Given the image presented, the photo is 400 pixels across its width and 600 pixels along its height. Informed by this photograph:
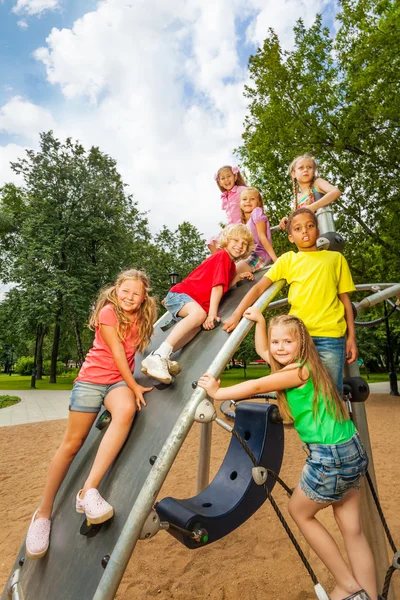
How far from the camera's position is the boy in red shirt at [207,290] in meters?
2.77

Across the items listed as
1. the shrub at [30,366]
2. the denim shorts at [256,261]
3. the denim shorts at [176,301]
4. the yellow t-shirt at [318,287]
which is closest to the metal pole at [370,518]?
the yellow t-shirt at [318,287]

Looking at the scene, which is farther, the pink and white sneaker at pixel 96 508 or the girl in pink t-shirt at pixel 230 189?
the girl in pink t-shirt at pixel 230 189

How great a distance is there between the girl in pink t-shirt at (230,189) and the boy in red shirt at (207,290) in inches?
45.2

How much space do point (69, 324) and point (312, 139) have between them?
16.7 meters

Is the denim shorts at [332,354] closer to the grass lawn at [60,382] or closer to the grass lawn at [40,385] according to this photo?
the grass lawn at [60,382]

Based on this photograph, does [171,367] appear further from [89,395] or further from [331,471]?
[331,471]

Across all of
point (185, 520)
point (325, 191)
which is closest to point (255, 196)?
point (325, 191)

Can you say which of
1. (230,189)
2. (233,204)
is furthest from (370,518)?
(230,189)

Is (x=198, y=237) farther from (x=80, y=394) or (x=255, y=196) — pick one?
(x=80, y=394)

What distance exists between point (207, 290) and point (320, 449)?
1462 millimetres

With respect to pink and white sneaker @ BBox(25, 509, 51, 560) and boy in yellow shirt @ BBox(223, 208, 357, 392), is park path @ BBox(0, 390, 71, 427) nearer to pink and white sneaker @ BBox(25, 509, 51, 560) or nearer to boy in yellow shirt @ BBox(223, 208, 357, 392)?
pink and white sneaker @ BBox(25, 509, 51, 560)

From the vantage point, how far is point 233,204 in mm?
4316

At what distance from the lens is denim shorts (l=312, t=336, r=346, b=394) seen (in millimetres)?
2170

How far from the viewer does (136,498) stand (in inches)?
71.2
